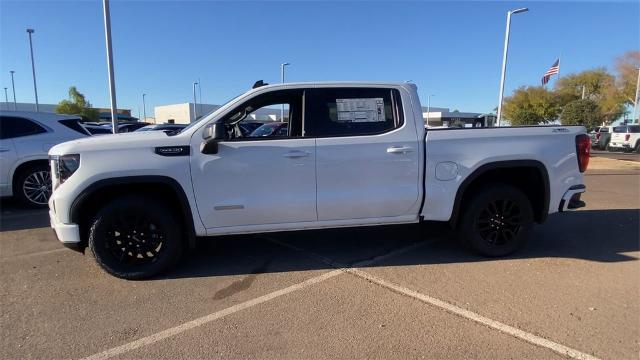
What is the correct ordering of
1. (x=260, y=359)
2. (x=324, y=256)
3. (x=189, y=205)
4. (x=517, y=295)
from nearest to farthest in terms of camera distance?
(x=260, y=359) < (x=517, y=295) < (x=189, y=205) < (x=324, y=256)

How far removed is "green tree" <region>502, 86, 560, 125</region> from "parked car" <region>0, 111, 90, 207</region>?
43.4m

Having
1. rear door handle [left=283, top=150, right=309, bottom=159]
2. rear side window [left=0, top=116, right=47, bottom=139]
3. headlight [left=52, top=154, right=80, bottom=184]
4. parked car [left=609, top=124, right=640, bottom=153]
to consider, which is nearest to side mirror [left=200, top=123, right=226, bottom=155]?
rear door handle [left=283, top=150, right=309, bottom=159]

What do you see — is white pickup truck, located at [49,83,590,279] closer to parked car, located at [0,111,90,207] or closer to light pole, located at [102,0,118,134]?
parked car, located at [0,111,90,207]

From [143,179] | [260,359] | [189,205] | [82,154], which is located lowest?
[260,359]

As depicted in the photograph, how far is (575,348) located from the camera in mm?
2838

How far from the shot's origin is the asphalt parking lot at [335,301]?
2898 millimetres

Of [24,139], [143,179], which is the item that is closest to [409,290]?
[143,179]

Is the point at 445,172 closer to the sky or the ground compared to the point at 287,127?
closer to the ground

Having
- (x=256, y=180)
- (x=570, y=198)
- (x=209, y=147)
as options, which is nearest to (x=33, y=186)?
(x=209, y=147)

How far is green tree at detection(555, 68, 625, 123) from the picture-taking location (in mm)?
49375

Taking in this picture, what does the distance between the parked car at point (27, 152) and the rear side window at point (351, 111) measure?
5671 millimetres

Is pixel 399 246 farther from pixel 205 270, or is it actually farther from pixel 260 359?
pixel 260 359

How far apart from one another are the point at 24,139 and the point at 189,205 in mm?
5272

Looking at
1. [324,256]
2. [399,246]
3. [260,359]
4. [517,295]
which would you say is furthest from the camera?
[399,246]
